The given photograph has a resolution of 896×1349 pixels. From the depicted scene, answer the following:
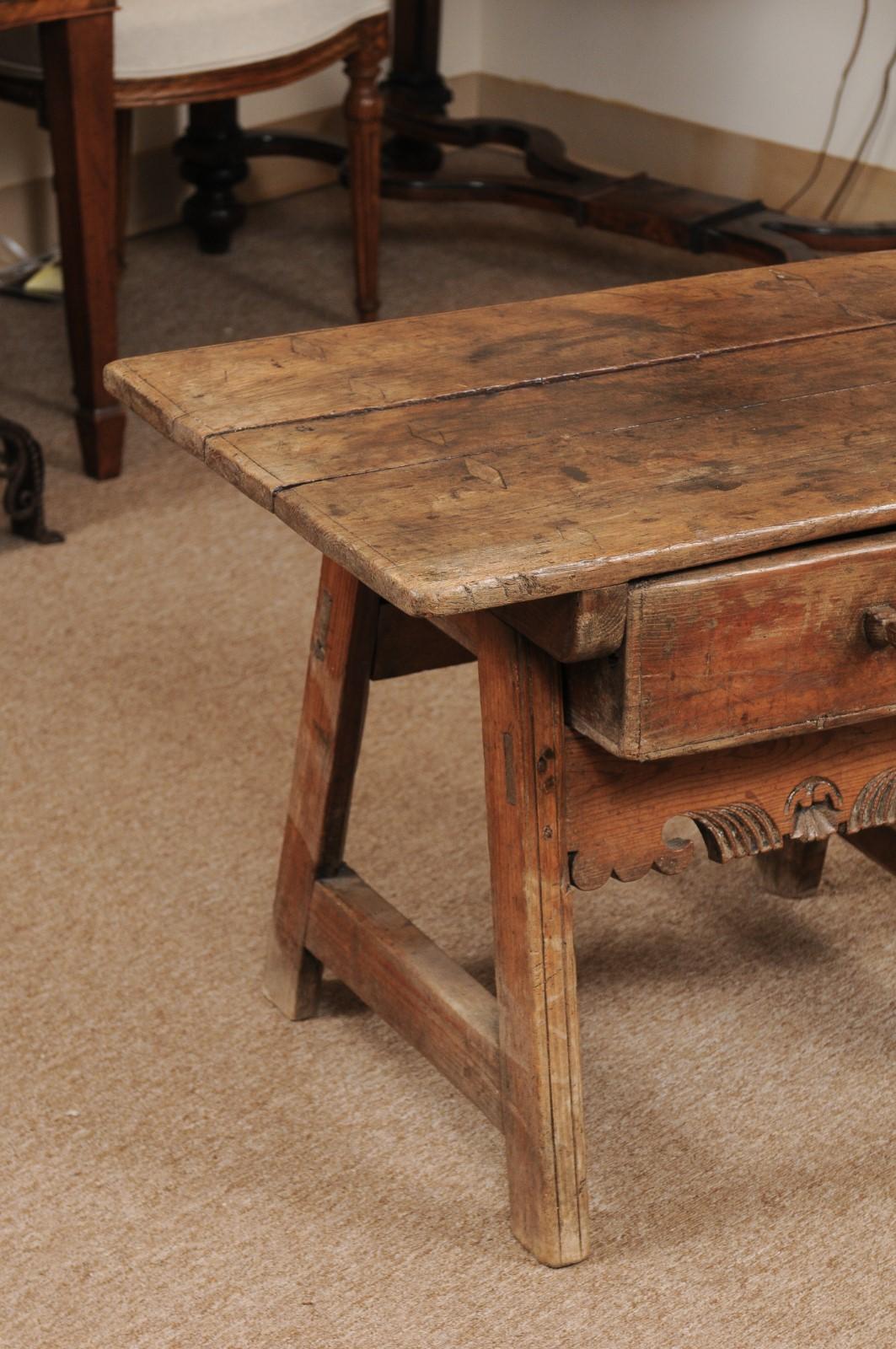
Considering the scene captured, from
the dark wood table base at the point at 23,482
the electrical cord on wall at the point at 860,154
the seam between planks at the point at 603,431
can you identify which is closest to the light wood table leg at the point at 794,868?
the seam between planks at the point at 603,431

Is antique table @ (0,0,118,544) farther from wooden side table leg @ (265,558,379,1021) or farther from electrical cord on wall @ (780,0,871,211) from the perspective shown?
electrical cord on wall @ (780,0,871,211)

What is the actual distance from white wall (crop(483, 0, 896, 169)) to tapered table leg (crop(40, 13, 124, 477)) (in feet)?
5.06

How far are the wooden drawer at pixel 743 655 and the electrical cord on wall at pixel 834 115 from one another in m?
2.35

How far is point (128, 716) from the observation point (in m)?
1.80

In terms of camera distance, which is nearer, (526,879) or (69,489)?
(526,879)

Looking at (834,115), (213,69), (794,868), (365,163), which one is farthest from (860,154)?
(794,868)

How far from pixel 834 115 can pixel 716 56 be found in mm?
285

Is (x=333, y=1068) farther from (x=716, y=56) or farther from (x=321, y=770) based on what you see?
(x=716, y=56)

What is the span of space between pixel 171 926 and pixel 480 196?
1844mm

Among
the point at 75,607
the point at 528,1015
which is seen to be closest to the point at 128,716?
the point at 75,607

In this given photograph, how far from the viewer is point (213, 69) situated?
2297 millimetres

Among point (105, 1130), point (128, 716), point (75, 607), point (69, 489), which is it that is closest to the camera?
point (105, 1130)

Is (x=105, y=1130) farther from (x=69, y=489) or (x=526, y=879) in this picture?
(x=69, y=489)

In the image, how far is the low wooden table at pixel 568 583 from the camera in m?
0.96
